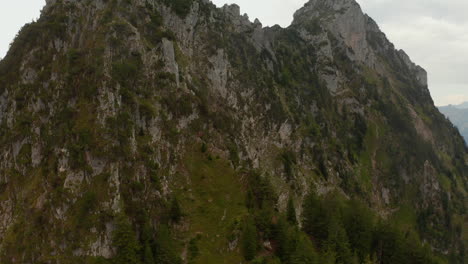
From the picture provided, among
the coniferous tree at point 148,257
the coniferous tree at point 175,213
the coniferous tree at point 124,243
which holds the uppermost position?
the coniferous tree at point 175,213

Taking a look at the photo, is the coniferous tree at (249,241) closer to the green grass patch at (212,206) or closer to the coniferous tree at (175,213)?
the green grass patch at (212,206)

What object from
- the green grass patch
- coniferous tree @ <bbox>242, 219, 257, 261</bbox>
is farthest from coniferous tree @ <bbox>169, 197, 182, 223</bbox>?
coniferous tree @ <bbox>242, 219, 257, 261</bbox>

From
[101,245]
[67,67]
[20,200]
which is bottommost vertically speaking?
[101,245]

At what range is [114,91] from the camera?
8294 centimetres

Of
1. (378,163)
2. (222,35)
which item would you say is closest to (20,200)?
(222,35)

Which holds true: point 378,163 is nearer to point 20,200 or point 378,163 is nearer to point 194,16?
point 194,16

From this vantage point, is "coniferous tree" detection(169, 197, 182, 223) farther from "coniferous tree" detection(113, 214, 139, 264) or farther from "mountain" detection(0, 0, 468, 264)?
"coniferous tree" detection(113, 214, 139, 264)

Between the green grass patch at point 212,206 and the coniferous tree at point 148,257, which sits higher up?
the green grass patch at point 212,206

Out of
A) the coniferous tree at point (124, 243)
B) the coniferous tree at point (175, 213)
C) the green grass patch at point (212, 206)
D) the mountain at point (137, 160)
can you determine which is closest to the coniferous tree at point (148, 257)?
the mountain at point (137, 160)

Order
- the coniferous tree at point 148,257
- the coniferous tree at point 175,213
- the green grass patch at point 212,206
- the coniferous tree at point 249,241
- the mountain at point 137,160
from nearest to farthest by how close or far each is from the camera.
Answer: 1. the coniferous tree at point 148,257
2. the mountain at point 137,160
3. the coniferous tree at point 249,241
4. the green grass patch at point 212,206
5. the coniferous tree at point 175,213

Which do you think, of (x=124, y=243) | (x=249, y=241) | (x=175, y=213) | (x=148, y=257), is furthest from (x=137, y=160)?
(x=249, y=241)

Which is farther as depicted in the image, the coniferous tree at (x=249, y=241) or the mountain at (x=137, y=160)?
the coniferous tree at (x=249, y=241)

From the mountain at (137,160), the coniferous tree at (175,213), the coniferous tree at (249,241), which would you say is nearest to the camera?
the mountain at (137,160)

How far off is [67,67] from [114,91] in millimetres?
12413
